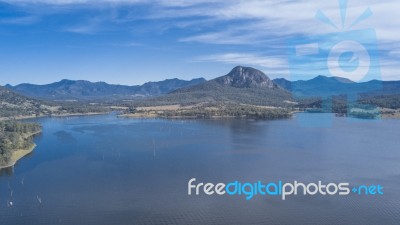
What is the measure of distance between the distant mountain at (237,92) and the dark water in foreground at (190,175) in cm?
4693

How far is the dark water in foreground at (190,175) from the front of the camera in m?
15.8

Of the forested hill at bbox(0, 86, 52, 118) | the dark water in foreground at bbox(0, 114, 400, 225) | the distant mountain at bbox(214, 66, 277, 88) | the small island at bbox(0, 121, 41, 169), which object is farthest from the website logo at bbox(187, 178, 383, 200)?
the distant mountain at bbox(214, 66, 277, 88)

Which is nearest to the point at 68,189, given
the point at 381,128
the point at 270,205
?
the point at 270,205

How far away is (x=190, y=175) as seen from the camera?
2181 cm

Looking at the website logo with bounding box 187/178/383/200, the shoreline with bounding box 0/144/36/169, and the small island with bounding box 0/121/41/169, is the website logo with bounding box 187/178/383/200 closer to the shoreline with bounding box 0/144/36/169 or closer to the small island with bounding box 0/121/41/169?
the shoreline with bounding box 0/144/36/169

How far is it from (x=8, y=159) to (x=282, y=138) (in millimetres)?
22382

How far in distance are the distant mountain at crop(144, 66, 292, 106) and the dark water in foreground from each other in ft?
154

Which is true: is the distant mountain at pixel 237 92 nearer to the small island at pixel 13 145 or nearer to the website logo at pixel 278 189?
the small island at pixel 13 145

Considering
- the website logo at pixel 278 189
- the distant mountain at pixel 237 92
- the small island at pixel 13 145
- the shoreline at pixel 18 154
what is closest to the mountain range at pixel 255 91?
the distant mountain at pixel 237 92

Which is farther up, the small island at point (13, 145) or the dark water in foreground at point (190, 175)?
the small island at point (13, 145)

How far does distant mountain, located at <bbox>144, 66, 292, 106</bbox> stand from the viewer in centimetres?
8600

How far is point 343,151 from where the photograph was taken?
28828 mm

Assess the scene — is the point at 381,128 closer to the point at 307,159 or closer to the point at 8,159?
the point at 307,159

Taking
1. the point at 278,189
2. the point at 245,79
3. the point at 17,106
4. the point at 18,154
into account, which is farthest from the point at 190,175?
the point at 245,79
